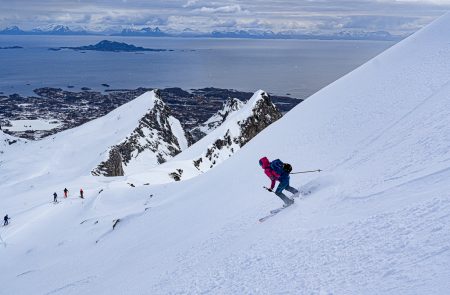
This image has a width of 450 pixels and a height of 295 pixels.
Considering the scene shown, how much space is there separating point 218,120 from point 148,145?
61.1m

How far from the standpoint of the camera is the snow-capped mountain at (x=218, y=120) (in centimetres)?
10600

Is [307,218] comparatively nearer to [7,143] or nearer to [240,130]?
[240,130]

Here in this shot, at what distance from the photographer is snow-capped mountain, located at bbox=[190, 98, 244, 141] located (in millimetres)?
106000

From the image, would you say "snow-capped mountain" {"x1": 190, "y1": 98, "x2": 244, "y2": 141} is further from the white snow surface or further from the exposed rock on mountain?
the white snow surface

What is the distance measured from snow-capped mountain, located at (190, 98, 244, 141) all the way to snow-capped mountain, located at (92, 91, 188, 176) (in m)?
20.8

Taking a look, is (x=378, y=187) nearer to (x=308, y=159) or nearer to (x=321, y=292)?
(x=321, y=292)

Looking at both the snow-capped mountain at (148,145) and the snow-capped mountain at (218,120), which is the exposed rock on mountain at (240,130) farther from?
the snow-capped mountain at (218,120)

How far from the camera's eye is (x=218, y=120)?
130250mm

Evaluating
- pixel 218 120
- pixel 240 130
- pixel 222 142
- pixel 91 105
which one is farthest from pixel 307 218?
pixel 91 105

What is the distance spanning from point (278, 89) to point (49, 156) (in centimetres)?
14455

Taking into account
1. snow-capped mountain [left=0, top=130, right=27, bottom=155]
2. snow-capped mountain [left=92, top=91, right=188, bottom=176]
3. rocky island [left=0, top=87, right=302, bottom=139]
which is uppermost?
snow-capped mountain [left=92, top=91, right=188, bottom=176]

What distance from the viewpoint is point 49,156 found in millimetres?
62875

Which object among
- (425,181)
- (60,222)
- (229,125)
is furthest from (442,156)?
(229,125)

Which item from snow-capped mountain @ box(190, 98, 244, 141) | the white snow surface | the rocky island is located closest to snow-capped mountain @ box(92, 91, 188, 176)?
snow-capped mountain @ box(190, 98, 244, 141)
